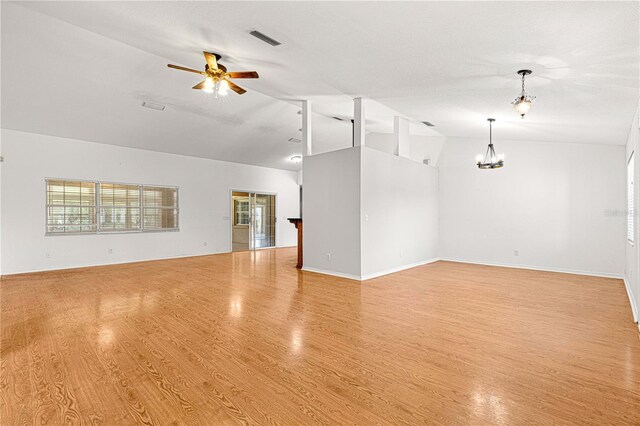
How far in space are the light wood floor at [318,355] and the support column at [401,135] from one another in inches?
124

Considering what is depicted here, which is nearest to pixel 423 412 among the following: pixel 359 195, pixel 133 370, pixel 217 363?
pixel 217 363

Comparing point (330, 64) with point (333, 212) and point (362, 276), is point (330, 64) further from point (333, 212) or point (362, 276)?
point (362, 276)

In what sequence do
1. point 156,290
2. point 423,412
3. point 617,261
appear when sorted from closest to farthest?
1. point 423,412
2. point 156,290
3. point 617,261

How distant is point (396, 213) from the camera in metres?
6.79

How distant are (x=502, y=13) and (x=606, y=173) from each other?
5624mm

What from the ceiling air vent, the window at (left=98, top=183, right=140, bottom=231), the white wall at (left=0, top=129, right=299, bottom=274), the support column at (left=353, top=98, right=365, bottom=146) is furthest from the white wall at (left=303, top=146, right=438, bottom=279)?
the window at (left=98, top=183, right=140, bottom=231)

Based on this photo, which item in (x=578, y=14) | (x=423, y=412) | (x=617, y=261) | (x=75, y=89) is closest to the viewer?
(x=423, y=412)

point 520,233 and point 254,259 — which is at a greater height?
point 520,233

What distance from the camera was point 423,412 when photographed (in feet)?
6.44

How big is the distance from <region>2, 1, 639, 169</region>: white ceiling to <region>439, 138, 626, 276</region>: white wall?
22.0 inches

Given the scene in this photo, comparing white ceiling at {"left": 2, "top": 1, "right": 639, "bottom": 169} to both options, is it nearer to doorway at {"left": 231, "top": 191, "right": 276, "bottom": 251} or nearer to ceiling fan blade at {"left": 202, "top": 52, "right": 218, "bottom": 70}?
ceiling fan blade at {"left": 202, "top": 52, "right": 218, "bottom": 70}

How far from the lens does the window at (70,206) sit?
6.89 m

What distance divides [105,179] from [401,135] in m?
6.96

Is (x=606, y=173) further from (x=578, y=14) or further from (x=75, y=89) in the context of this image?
(x=75, y=89)
